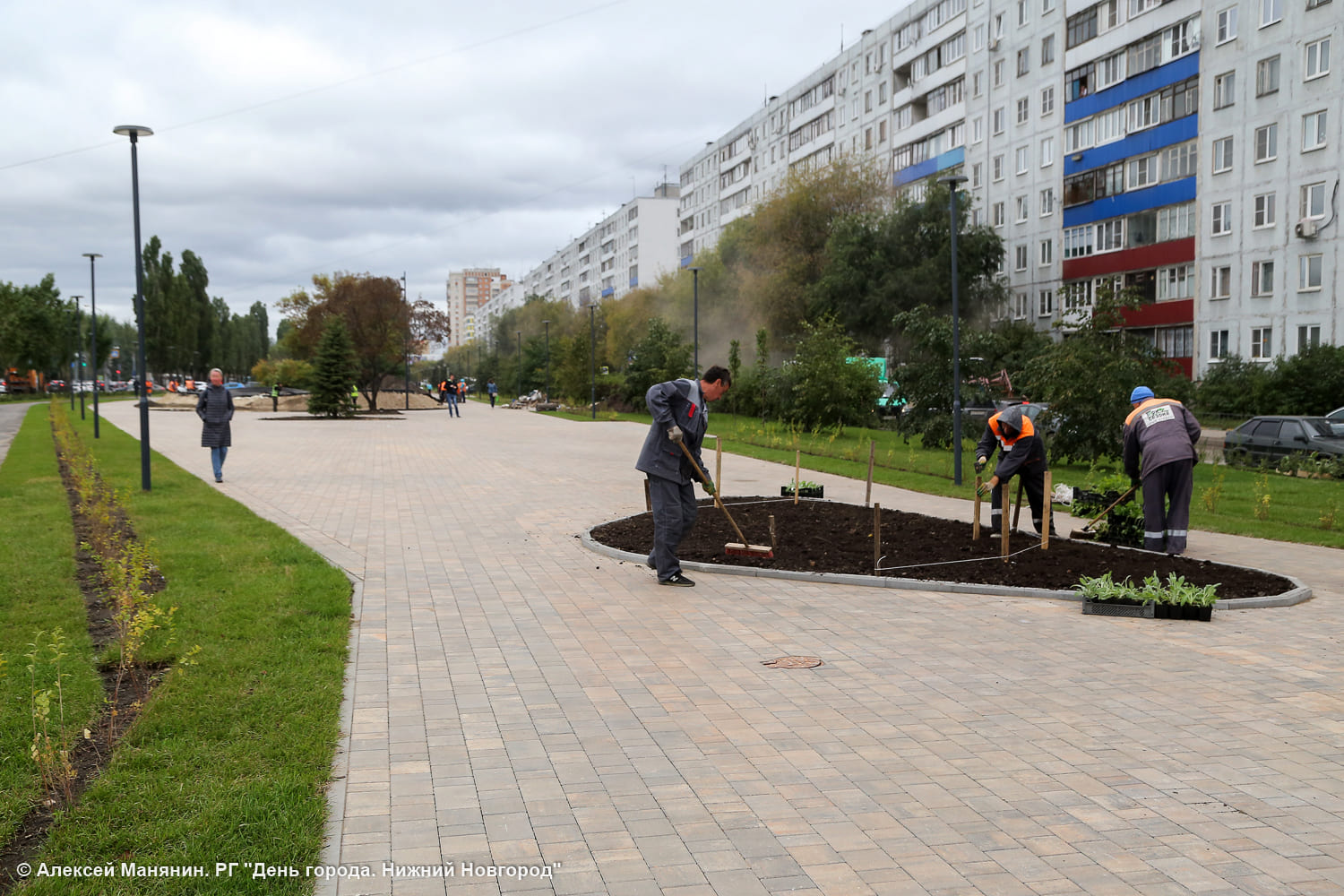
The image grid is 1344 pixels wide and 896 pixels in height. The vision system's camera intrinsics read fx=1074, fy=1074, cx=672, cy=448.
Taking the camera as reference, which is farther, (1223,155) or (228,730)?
(1223,155)

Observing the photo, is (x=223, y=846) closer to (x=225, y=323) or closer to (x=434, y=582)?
(x=434, y=582)

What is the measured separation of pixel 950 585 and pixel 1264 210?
33678 millimetres

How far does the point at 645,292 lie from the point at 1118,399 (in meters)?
56.5

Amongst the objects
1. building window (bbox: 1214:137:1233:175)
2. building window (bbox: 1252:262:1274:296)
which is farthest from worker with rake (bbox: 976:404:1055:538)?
building window (bbox: 1214:137:1233:175)

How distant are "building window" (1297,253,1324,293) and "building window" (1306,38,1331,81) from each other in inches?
218

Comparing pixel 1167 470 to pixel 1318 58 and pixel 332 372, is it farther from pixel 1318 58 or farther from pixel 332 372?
pixel 332 372

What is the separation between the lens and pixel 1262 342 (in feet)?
119

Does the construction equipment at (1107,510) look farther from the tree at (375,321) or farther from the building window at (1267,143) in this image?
the tree at (375,321)

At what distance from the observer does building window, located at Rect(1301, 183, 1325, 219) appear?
33.5 meters

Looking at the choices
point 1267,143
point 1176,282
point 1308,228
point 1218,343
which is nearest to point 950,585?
point 1308,228

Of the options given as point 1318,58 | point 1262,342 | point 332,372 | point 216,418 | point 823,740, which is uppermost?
point 1318,58

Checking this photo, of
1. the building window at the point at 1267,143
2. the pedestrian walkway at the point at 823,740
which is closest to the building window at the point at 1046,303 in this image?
the building window at the point at 1267,143

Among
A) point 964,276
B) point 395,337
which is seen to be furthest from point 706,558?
point 395,337

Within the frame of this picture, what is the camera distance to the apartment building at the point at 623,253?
108 meters
